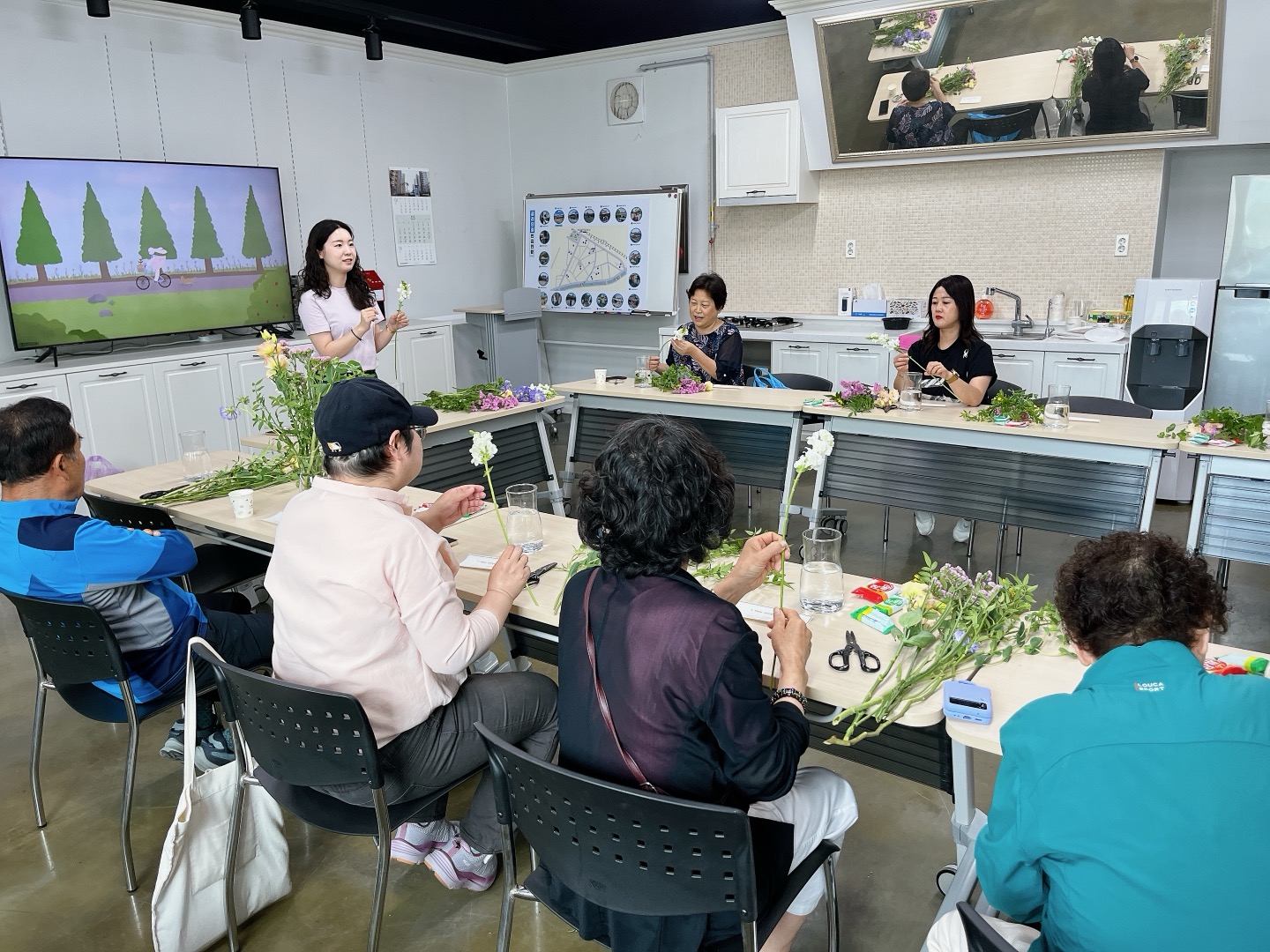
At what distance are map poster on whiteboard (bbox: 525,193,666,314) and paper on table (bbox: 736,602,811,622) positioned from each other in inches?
230

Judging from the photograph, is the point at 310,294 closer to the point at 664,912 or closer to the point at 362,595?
the point at 362,595

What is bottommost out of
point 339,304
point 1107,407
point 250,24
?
point 1107,407

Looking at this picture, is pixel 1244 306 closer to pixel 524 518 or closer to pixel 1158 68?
pixel 1158 68

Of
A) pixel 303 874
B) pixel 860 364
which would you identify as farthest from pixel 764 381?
pixel 303 874

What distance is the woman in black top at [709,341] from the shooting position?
16.5 feet

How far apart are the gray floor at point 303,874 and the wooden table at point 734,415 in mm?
1879

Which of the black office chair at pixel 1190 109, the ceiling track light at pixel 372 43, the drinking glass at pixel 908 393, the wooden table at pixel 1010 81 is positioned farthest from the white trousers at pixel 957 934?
the ceiling track light at pixel 372 43

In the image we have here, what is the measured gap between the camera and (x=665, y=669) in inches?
56.2

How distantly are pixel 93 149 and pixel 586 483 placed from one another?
5.85 meters

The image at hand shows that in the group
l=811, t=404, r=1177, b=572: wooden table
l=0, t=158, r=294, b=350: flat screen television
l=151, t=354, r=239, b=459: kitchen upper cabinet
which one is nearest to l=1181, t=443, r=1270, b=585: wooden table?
l=811, t=404, r=1177, b=572: wooden table

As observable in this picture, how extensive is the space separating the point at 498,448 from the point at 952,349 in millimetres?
2327

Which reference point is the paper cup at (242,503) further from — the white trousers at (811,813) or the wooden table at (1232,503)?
the wooden table at (1232,503)

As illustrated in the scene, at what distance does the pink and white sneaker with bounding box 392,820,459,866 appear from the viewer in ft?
7.79

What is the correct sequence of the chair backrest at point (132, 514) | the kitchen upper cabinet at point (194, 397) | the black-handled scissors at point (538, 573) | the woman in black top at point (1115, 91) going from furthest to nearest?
the kitchen upper cabinet at point (194, 397) → the woman in black top at point (1115, 91) → the chair backrest at point (132, 514) → the black-handled scissors at point (538, 573)
